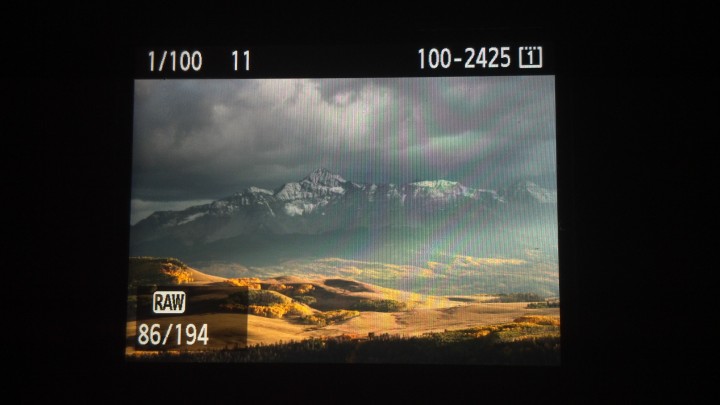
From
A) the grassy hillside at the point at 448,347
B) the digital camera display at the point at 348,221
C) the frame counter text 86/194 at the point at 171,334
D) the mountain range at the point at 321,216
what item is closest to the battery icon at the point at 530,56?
the digital camera display at the point at 348,221

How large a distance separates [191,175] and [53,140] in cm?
44

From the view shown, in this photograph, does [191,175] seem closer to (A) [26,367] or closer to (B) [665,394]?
(A) [26,367]

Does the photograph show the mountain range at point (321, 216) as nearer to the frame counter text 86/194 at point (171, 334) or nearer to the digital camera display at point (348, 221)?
the digital camera display at point (348, 221)

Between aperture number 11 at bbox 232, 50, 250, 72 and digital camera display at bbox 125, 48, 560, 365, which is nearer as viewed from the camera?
digital camera display at bbox 125, 48, 560, 365

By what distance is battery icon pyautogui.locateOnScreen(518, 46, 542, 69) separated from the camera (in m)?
1.78

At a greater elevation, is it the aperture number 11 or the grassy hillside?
the aperture number 11

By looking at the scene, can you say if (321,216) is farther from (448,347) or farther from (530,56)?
(530,56)

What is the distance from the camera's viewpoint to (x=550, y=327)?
5.64 ft

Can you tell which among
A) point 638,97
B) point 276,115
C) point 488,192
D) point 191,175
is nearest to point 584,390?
point 488,192

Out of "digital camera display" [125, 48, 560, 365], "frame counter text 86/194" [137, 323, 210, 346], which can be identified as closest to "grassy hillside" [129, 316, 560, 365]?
"digital camera display" [125, 48, 560, 365]

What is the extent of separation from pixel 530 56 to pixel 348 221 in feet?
2.42

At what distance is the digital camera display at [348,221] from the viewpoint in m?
1.71

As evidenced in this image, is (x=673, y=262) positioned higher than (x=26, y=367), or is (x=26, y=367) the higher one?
(x=673, y=262)

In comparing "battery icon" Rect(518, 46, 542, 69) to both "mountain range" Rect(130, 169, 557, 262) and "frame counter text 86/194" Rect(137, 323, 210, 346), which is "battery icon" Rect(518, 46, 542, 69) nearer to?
"mountain range" Rect(130, 169, 557, 262)
